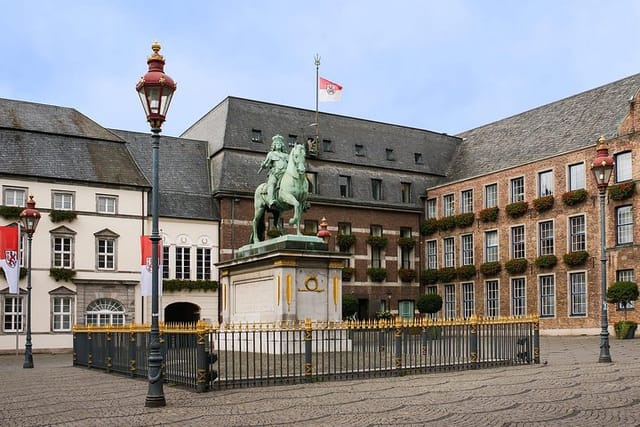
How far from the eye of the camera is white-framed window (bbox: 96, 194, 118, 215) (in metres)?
42.4

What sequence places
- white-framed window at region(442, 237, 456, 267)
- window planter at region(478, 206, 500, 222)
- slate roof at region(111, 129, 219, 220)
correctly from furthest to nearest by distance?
1. white-framed window at region(442, 237, 456, 267)
2. window planter at region(478, 206, 500, 222)
3. slate roof at region(111, 129, 219, 220)

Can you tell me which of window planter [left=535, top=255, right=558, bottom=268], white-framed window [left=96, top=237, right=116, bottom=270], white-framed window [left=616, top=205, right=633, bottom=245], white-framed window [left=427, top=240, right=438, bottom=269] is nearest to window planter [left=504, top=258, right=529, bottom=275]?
window planter [left=535, top=255, right=558, bottom=268]

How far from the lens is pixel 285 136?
162ft

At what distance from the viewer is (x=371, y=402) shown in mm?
13812

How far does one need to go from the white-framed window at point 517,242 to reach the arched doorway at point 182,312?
60.0ft

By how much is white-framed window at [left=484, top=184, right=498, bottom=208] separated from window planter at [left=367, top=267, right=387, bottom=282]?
746cm

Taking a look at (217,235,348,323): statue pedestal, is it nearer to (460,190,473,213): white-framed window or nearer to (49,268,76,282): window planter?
(49,268,76,282): window planter

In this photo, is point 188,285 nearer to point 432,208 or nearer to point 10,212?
point 10,212

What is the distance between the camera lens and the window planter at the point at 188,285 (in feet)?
141

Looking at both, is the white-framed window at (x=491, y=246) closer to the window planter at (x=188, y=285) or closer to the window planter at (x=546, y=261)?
the window planter at (x=546, y=261)

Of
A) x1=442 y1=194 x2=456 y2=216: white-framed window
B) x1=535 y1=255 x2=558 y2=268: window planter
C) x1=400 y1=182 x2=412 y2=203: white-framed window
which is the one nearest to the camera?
x1=535 y1=255 x2=558 y2=268: window planter

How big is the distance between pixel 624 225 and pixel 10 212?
30315mm

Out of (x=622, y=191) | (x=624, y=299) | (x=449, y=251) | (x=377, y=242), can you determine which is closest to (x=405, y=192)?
(x=377, y=242)

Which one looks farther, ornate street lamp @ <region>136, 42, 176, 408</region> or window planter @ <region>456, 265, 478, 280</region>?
window planter @ <region>456, 265, 478, 280</region>
